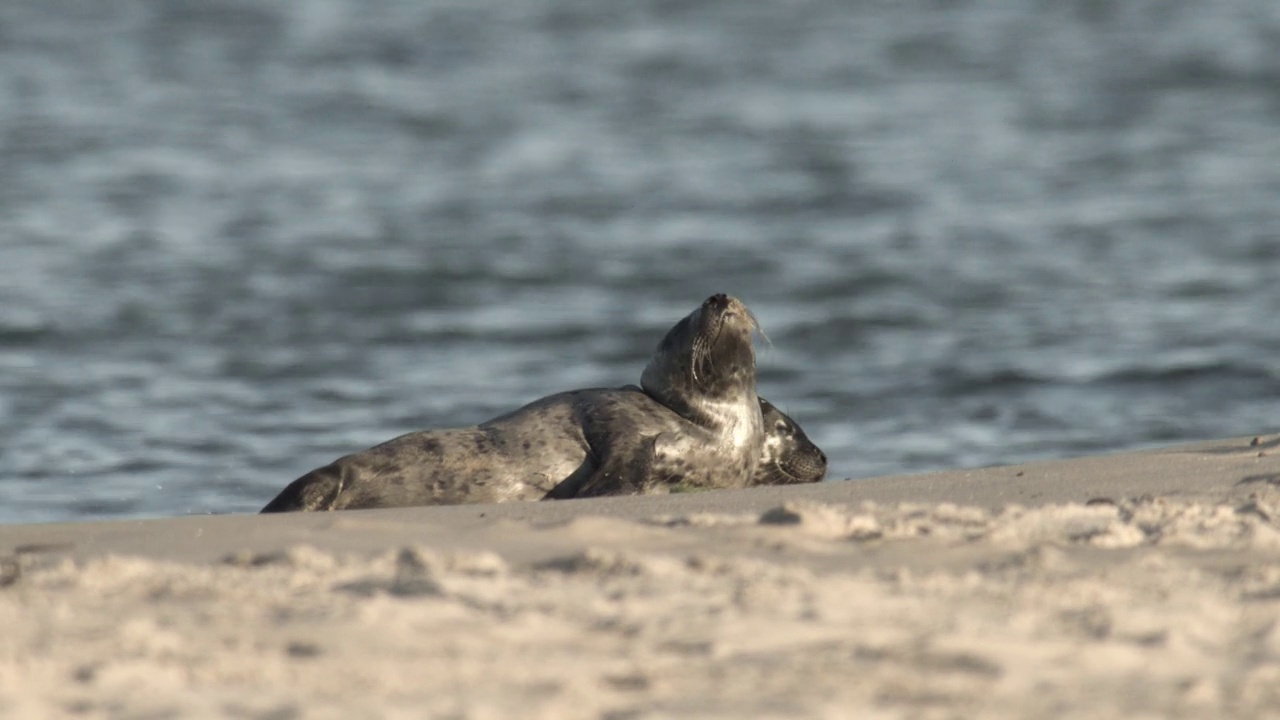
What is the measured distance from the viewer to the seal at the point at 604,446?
Result: 654 cm

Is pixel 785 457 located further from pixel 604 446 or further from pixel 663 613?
pixel 663 613

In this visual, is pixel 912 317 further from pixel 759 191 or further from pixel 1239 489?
pixel 1239 489

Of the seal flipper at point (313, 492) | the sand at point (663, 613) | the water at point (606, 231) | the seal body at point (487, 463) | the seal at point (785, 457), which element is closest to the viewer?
the sand at point (663, 613)

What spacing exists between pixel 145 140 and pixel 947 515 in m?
15.1

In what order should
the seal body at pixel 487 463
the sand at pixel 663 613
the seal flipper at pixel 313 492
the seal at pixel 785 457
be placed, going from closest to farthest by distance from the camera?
the sand at pixel 663 613 < the seal flipper at pixel 313 492 < the seal body at pixel 487 463 < the seal at pixel 785 457

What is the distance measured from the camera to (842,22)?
27484 millimetres

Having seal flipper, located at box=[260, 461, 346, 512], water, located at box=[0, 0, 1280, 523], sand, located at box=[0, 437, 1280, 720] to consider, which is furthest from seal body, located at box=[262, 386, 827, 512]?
sand, located at box=[0, 437, 1280, 720]

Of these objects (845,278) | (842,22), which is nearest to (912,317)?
(845,278)

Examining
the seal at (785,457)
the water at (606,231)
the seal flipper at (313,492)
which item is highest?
the water at (606,231)

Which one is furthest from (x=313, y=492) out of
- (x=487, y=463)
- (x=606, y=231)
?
(x=606, y=231)

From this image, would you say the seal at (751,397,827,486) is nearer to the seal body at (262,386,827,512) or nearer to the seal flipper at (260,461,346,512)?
the seal body at (262,386,827,512)

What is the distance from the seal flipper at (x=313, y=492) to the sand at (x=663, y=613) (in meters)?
1.24

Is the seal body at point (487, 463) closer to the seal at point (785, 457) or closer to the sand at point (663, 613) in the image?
the seal at point (785, 457)

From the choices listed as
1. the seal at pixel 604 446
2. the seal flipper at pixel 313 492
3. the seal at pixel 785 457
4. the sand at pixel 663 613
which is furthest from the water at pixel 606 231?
the sand at pixel 663 613
